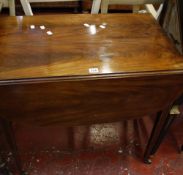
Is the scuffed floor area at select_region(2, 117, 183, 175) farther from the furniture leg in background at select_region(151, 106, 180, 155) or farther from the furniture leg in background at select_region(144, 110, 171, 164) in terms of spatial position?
the furniture leg in background at select_region(151, 106, 180, 155)

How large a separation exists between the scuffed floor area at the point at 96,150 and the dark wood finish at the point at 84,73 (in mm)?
403

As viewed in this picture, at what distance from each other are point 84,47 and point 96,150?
707mm

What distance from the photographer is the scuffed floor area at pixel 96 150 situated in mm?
1300

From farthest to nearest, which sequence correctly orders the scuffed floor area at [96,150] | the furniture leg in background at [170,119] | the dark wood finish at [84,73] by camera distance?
the scuffed floor area at [96,150]
the furniture leg in background at [170,119]
the dark wood finish at [84,73]

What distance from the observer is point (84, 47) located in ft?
3.11

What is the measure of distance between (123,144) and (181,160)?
35cm

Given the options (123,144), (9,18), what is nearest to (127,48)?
(9,18)

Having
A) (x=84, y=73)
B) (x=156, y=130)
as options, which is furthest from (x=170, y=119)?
(x=84, y=73)

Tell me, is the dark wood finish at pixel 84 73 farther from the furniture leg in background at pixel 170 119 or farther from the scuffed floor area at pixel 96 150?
the scuffed floor area at pixel 96 150

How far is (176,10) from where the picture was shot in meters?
1.03

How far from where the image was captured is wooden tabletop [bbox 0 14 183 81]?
2.73 ft

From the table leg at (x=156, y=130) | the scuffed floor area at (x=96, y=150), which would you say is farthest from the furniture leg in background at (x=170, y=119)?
the scuffed floor area at (x=96, y=150)

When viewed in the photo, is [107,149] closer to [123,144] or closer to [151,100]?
[123,144]

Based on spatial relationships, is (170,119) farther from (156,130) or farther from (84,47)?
(84,47)
